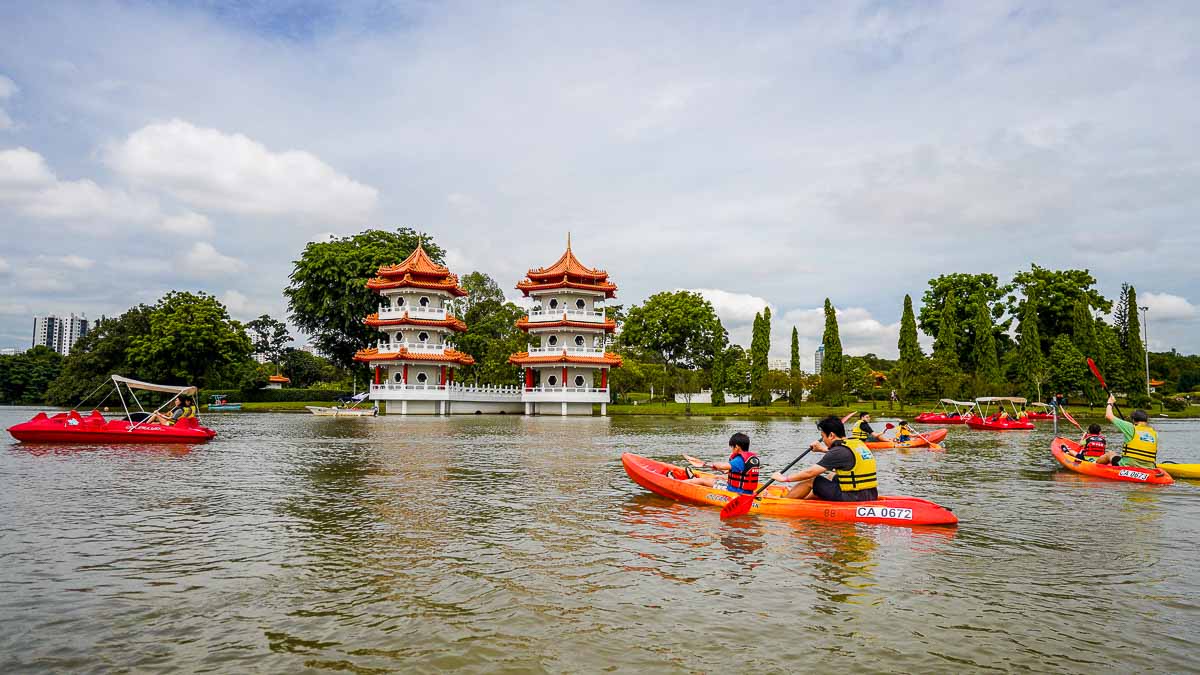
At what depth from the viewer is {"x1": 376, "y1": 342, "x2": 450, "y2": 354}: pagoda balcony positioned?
170 feet

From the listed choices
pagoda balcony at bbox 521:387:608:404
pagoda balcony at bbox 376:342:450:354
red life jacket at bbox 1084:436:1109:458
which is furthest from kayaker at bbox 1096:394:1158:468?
pagoda balcony at bbox 376:342:450:354

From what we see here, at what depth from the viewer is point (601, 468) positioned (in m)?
17.2

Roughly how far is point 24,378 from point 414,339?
146ft

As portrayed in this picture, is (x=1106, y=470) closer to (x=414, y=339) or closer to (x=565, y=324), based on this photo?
(x=565, y=324)

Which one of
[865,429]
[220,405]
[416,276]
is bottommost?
[865,429]

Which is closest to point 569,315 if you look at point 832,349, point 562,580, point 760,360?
point 760,360

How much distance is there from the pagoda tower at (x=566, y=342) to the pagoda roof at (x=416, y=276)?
5.48 meters

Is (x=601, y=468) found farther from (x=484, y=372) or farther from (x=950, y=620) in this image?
(x=484, y=372)

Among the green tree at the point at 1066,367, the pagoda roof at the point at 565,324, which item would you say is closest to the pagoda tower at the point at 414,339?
the pagoda roof at the point at 565,324

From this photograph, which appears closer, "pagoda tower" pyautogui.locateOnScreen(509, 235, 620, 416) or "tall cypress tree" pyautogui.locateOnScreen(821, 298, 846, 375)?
"pagoda tower" pyautogui.locateOnScreen(509, 235, 620, 416)

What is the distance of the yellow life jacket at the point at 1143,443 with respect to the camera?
15.0 meters

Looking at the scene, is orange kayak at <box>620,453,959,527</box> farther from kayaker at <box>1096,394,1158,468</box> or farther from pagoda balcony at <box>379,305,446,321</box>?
pagoda balcony at <box>379,305,446,321</box>

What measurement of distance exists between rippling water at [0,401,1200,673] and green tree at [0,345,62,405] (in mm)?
69546

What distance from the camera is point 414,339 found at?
5319 cm
